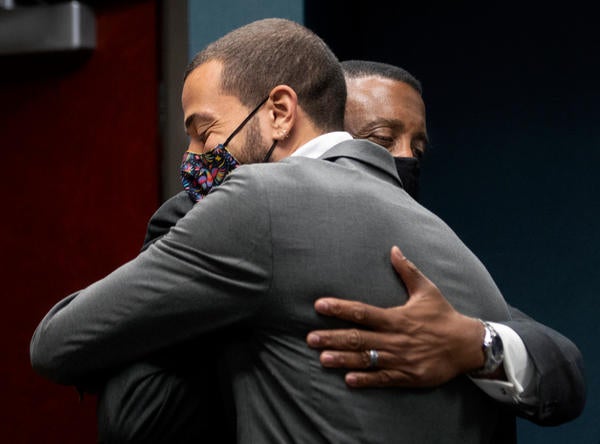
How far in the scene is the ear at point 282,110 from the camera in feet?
3.12

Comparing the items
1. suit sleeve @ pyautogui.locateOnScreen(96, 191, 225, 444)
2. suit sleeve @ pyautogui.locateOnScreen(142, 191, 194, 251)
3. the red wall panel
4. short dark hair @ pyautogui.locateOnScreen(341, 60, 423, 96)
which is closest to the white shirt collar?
suit sleeve @ pyautogui.locateOnScreen(142, 191, 194, 251)

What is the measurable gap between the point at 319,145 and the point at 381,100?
0.53 m

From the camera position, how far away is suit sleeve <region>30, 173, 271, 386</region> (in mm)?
740

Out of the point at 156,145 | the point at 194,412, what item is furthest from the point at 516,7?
the point at 194,412

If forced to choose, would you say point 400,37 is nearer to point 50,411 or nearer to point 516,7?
point 516,7

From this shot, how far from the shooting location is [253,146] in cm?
96

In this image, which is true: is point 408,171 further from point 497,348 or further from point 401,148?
point 497,348

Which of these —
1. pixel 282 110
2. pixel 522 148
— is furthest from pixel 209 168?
pixel 522 148

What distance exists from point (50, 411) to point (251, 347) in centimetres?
123

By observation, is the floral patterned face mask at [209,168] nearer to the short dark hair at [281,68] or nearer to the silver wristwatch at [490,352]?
the short dark hair at [281,68]

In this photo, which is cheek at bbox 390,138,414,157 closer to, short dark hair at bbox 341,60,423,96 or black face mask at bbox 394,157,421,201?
black face mask at bbox 394,157,421,201

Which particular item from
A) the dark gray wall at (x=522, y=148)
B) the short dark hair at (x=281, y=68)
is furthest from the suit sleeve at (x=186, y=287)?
the dark gray wall at (x=522, y=148)

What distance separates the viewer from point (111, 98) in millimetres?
1781

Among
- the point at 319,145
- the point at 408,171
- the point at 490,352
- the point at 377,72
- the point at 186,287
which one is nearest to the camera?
the point at 186,287
